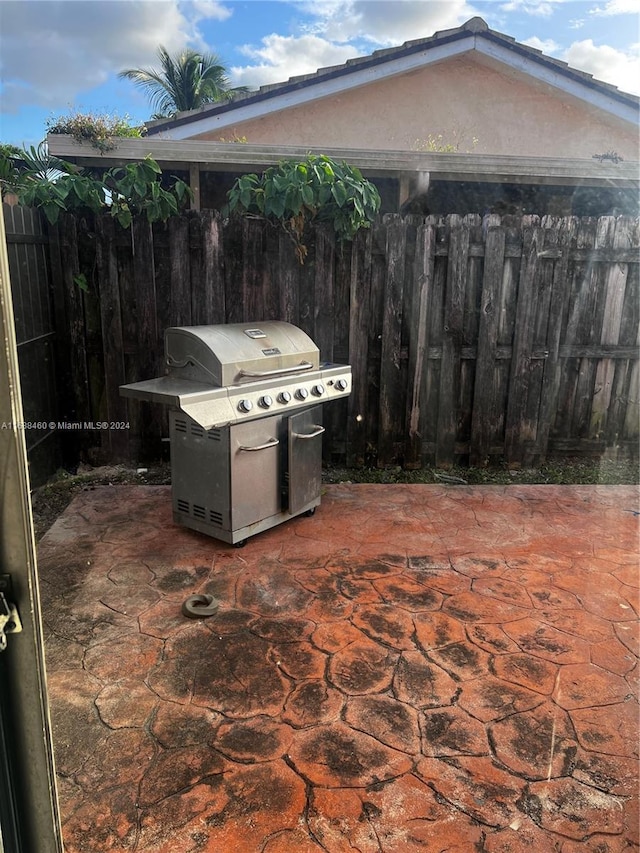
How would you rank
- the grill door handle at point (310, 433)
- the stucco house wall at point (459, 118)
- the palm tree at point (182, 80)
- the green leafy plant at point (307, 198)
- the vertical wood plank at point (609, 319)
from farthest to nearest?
the palm tree at point (182, 80)
the stucco house wall at point (459, 118)
the vertical wood plank at point (609, 319)
the green leafy plant at point (307, 198)
the grill door handle at point (310, 433)

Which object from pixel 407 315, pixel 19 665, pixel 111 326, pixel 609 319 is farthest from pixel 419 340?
pixel 19 665

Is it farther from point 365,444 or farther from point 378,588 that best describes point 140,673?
point 365,444

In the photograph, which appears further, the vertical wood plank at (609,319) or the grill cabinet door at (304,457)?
the vertical wood plank at (609,319)

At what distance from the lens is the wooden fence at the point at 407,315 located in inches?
182

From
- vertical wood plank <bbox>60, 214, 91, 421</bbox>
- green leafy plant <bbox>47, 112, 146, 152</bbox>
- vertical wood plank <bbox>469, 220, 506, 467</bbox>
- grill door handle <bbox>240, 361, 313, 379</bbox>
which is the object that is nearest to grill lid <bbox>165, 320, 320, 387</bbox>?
grill door handle <bbox>240, 361, 313, 379</bbox>

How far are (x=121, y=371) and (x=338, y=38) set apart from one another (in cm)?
521

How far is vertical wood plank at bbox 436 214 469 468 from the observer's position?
15.4 feet

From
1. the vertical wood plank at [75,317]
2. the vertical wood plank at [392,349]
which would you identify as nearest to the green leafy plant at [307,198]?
the vertical wood plank at [392,349]

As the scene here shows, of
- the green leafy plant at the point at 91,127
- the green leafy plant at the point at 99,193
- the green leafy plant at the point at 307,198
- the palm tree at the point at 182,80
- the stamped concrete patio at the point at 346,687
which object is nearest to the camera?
the stamped concrete patio at the point at 346,687

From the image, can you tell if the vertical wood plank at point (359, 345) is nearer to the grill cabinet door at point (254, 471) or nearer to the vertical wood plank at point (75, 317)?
the grill cabinet door at point (254, 471)

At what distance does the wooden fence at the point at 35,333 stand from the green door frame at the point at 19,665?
11.4ft

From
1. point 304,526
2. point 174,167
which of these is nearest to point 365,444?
point 304,526

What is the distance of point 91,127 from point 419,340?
3789 mm

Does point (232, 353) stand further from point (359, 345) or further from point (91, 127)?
point (91, 127)
